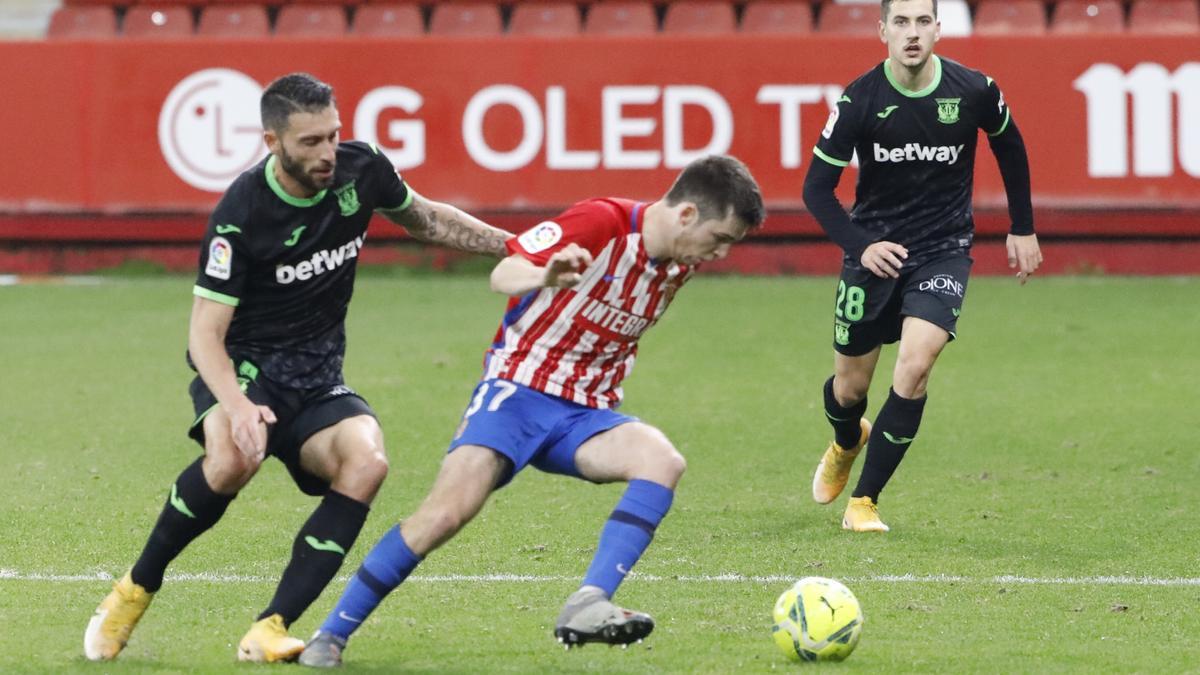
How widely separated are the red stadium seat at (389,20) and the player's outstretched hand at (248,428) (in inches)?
460

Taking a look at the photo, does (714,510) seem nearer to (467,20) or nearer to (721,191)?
(721,191)

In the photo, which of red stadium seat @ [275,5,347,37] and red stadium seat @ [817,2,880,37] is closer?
red stadium seat @ [817,2,880,37]

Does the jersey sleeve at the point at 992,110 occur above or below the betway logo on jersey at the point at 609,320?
above

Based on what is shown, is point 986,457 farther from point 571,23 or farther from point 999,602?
point 571,23

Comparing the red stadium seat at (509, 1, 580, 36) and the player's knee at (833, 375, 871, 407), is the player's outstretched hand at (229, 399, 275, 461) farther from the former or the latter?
the red stadium seat at (509, 1, 580, 36)

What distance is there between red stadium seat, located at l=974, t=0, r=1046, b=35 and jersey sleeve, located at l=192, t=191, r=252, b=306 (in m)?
12.0

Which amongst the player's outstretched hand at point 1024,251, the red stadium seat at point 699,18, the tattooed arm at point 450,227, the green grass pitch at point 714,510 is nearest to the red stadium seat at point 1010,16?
the red stadium seat at point 699,18

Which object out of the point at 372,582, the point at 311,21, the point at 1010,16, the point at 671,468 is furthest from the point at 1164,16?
the point at 372,582

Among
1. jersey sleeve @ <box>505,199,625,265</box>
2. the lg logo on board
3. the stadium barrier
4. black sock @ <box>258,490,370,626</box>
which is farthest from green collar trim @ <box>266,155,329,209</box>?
the lg logo on board

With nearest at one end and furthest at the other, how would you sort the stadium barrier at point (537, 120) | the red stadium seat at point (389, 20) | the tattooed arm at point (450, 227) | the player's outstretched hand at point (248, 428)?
the player's outstretched hand at point (248, 428) → the tattooed arm at point (450, 227) → the stadium barrier at point (537, 120) → the red stadium seat at point (389, 20)

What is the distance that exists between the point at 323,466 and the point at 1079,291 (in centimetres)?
1052

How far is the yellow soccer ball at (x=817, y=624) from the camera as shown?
504 centimetres

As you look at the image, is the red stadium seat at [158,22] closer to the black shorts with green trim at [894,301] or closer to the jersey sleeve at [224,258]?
the black shorts with green trim at [894,301]

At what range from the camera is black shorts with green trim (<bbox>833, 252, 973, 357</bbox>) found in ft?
23.3
